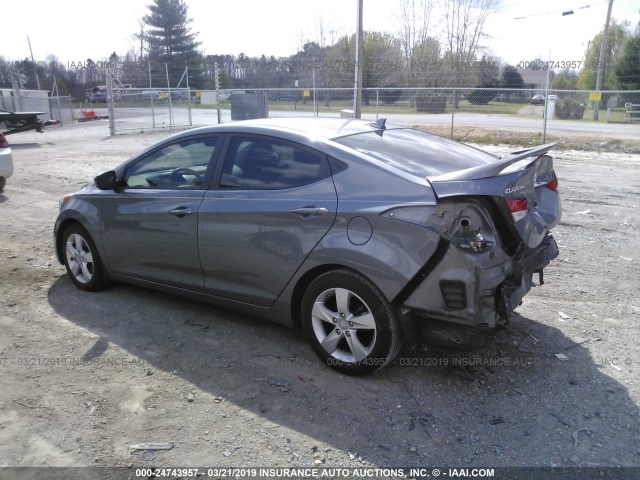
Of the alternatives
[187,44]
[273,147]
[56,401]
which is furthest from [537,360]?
[187,44]

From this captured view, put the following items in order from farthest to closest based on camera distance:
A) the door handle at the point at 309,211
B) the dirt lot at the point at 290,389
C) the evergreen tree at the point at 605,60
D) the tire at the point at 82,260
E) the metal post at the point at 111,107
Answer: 1. the evergreen tree at the point at 605,60
2. the metal post at the point at 111,107
3. the tire at the point at 82,260
4. the door handle at the point at 309,211
5. the dirt lot at the point at 290,389

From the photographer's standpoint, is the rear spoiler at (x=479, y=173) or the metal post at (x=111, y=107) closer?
the rear spoiler at (x=479, y=173)

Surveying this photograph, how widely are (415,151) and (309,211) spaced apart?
94cm

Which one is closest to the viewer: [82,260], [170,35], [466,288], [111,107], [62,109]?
[466,288]

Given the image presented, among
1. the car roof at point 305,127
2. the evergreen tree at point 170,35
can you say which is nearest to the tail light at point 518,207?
the car roof at point 305,127

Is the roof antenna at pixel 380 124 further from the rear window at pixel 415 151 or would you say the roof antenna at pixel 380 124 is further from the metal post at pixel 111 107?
the metal post at pixel 111 107

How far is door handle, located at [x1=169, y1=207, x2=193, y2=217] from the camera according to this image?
4.17 m

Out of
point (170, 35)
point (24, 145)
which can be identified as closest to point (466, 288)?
point (24, 145)

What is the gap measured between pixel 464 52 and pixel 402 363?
4465cm

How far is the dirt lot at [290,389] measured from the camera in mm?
2895

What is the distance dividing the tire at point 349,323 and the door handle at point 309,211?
0.40 m

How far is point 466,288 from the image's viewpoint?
3.10m

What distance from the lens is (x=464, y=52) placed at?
43.9m

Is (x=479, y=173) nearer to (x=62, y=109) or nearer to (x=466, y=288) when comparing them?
(x=466, y=288)
